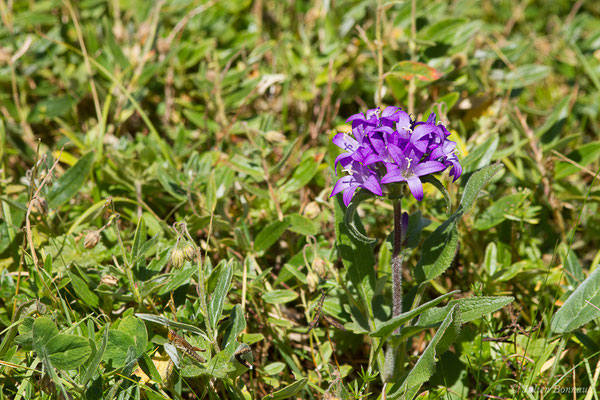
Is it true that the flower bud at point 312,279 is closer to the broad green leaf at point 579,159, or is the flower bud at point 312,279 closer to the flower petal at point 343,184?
the flower petal at point 343,184

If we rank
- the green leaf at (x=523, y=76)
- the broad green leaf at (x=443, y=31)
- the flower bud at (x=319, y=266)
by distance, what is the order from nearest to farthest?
the flower bud at (x=319, y=266) < the broad green leaf at (x=443, y=31) < the green leaf at (x=523, y=76)

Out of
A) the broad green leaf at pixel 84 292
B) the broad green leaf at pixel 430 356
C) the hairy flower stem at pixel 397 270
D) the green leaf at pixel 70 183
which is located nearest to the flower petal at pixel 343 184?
the hairy flower stem at pixel 397 270

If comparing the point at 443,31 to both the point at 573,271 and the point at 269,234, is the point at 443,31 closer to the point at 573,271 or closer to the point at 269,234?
the point at 573,271

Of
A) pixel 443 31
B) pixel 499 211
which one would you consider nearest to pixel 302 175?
A: pixel 499 211

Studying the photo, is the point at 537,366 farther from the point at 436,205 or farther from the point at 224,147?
the point at 224,147

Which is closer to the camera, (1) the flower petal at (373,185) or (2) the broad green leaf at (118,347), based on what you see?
(1) the flower petal at (373,185)

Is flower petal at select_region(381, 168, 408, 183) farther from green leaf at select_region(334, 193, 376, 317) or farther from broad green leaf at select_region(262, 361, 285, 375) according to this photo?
broad green leaf at select_region(262, 361, 285, 375)

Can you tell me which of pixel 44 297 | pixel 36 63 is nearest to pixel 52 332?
pixel 44 297
